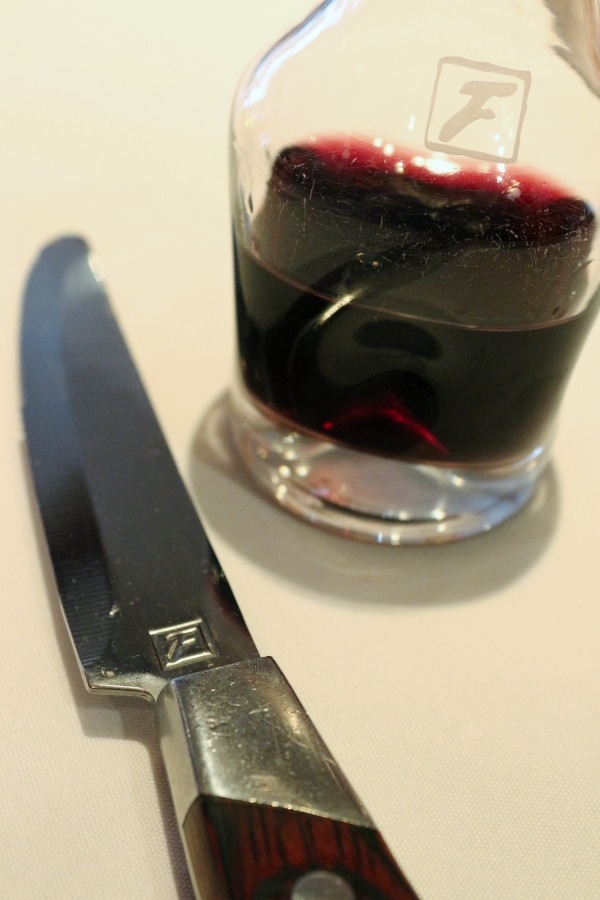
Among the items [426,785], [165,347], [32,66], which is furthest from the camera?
[32,66]

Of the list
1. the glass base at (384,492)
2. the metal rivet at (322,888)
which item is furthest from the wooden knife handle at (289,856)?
the glass base at (384,492)

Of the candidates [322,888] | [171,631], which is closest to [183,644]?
[171,631]

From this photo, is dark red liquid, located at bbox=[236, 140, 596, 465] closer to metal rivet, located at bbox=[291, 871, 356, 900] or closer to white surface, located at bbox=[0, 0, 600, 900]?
white surface, located at bbox=[0, 0, 600, 900]

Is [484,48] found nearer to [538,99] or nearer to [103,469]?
[538,99]

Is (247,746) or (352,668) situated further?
(352,668)

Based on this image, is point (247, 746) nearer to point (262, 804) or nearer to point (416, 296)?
point (262, 804)

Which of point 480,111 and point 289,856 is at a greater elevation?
point 480,111

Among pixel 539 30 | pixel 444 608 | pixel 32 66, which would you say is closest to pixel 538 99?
pixel 539 30
